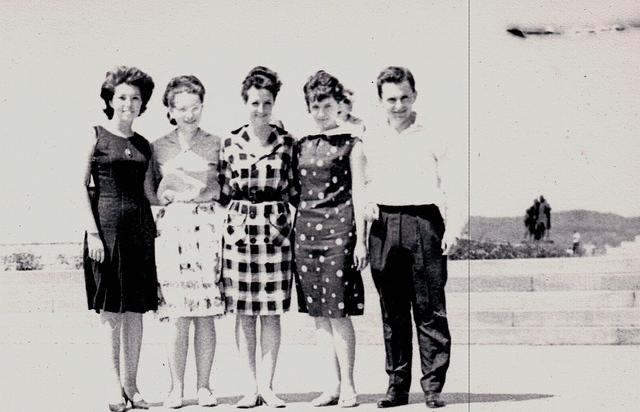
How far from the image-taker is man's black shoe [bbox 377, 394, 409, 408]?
677 centimetres

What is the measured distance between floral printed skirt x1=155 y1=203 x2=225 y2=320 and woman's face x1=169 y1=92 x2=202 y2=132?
1.52 ft

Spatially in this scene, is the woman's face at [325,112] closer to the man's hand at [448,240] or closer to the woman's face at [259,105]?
the woman's face at [259,105]

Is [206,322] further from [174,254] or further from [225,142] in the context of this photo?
[225,142]

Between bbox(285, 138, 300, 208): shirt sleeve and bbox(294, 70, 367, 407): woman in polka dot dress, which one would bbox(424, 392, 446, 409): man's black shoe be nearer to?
bbox(294, 70, 367, 407): woman in polka dot dress

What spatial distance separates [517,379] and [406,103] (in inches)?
87.2

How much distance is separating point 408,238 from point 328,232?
45 cm

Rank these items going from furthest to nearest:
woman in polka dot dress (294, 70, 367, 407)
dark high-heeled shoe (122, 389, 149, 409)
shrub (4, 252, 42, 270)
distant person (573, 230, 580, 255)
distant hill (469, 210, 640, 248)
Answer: distant person (573, 230, 580, 255) < distant hill (469, 210, 640, 248) < shrub (4, 252, 42, 270) < dark high-heeled shoe (122, 389, 149, 409) < woman in polka dot dress (294, 70, 367, 407)

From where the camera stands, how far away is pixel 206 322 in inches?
272

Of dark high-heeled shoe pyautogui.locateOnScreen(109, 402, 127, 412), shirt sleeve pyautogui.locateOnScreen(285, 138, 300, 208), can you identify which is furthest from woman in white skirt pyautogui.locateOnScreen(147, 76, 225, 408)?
shirt sleeve pyautogui.locateOnScreen(285, 138, 300, 208)

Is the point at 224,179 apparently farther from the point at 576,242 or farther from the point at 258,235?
the point at 576,242

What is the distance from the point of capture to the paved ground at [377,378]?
7023mm

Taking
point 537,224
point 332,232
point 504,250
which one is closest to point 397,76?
point 332,232

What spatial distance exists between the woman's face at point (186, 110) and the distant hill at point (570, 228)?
7565 millimetres

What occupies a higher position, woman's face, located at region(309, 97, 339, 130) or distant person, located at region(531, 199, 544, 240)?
woman's face, located at region(309, 97, 339, 130)
